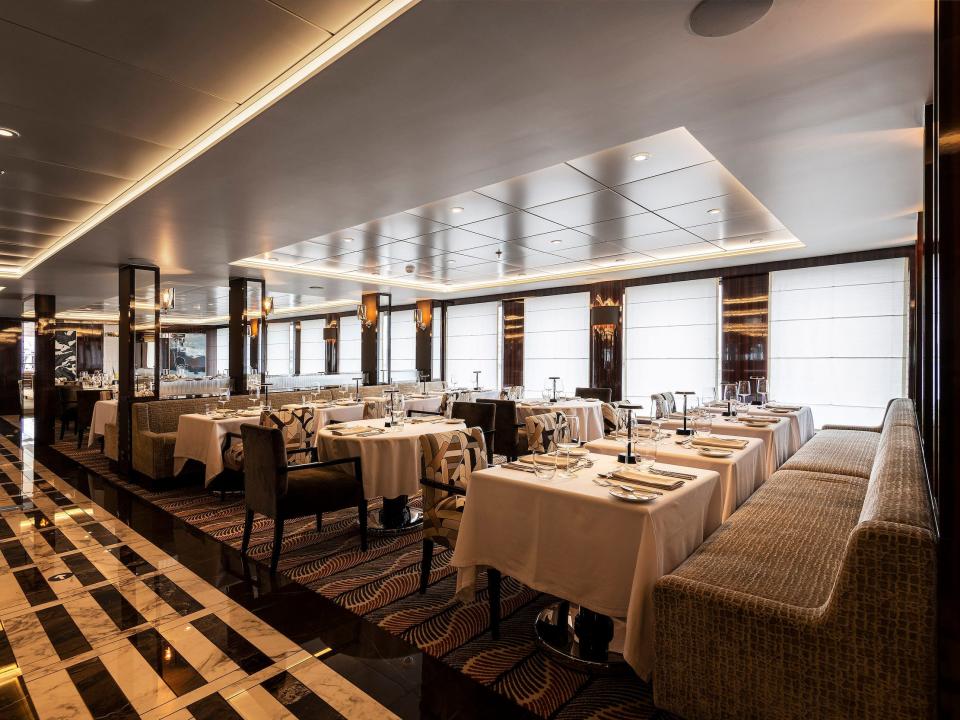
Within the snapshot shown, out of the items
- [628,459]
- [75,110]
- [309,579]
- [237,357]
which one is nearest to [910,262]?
[628,459]

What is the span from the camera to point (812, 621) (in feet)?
5.26

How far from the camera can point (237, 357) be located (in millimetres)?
8648

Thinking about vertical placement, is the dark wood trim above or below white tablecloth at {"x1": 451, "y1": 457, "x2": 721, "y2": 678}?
above

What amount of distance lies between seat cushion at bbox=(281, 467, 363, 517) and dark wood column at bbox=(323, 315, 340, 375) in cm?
1273

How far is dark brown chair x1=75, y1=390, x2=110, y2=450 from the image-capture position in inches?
339

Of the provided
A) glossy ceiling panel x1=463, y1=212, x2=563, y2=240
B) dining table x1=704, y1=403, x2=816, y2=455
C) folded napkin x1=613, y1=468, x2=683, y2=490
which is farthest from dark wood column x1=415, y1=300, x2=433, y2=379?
folded napkin x1=613, y1=468, x2=683, y2=490

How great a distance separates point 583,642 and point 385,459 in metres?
2.08

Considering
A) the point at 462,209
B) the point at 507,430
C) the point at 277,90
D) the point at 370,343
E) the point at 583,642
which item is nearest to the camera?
the point at 583,642

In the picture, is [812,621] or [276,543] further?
[276,543]

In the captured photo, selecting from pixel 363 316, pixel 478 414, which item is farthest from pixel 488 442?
pixel 363 316

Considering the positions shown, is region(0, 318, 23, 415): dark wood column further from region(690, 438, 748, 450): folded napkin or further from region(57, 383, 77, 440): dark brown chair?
region(690, 438, 748, 450): folded napkin

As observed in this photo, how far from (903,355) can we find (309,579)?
7.85m

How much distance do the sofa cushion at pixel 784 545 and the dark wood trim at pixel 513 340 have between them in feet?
27.5

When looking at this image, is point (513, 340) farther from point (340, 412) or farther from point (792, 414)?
point (792, 414)
